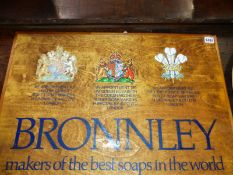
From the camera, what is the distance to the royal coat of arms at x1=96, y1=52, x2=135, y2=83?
2266mm

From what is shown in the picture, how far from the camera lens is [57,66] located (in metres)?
2.33

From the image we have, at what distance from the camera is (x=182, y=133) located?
2057 mm

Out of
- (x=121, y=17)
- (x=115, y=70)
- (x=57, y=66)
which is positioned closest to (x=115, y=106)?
(x=115, y=70)

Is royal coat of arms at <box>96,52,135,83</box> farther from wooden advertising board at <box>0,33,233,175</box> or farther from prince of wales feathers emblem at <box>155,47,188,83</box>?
prince of wales feathers emblem at <box>155,47,188,83</box>

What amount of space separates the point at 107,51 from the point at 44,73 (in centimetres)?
56

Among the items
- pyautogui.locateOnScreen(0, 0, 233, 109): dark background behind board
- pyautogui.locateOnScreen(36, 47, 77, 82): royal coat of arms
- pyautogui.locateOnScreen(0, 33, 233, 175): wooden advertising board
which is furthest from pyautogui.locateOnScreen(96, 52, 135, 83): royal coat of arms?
pyautogui.locateOnScreen(0, 0, 233, 109): dark background behind board

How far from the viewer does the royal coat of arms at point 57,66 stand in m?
2.27

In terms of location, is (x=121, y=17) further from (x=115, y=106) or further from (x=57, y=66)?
(x=115, y=106)

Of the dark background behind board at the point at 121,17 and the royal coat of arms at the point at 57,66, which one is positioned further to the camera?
the dark background behind board at the point at 121,17

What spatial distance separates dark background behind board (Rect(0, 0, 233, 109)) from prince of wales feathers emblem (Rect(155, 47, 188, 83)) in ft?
0.85

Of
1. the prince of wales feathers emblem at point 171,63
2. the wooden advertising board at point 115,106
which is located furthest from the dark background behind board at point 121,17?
the prince of wales feathers emblem at point 171,63

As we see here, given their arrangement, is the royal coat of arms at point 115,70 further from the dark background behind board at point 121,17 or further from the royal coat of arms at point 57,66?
the dark background behind board at point 121,17

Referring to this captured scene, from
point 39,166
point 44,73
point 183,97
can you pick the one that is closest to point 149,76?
point 183,97

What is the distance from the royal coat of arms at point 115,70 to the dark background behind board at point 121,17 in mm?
338
